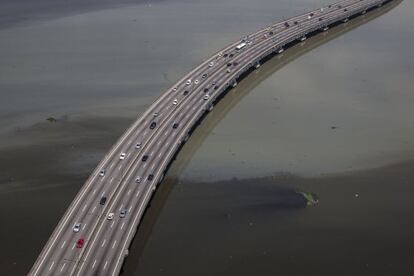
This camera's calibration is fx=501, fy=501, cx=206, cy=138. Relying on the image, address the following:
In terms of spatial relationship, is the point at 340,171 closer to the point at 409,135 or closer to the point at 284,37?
the point at 409,135

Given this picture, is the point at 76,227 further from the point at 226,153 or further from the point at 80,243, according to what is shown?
the point at 226,153

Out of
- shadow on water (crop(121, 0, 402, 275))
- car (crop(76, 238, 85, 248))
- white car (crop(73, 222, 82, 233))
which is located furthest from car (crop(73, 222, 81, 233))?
shadow on water (crop(121, 0, 402, 275))

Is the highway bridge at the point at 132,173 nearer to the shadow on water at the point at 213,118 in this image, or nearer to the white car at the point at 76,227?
the white car at the point at 76,227

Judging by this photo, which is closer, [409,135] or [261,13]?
[409,135]

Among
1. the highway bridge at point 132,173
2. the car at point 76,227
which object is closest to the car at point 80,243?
the highway bridge at point 132,173

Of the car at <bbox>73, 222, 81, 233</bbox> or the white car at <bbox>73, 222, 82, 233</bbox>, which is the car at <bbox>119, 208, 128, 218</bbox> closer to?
the white car at <bbox>73, 222, 82, 233</bbox>

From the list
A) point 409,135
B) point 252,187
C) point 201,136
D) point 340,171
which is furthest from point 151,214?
point 409,135
